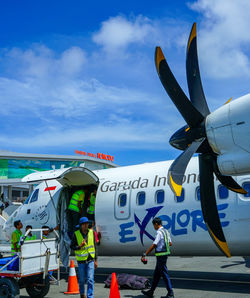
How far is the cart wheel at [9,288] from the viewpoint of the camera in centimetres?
888

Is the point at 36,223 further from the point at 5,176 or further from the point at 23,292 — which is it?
the point at 5,176

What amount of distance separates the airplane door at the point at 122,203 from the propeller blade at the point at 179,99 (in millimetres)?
4084

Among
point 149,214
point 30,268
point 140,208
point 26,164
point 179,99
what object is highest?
point 26,164

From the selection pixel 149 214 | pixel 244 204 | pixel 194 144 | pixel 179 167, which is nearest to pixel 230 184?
pixel 244 204

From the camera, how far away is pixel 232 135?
7.87m

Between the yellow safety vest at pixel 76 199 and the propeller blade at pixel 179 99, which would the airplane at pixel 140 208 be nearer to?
the yellow safety vest at pixel 76 199

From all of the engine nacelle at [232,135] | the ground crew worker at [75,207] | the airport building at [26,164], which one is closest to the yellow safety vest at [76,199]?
the ground crew worker at [75,207]

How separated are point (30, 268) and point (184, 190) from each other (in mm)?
4822

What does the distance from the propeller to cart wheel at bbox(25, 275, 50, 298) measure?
430cm

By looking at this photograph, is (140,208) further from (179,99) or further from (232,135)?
(232,135)

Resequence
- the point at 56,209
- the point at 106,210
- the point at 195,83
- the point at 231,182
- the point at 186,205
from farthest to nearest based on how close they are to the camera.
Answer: the point at 56,209, the point at 106,210, the point at 186,205, the point at 195,83, the point at 231,182

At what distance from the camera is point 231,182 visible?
9.68 metres

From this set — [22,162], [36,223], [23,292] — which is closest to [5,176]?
[22,162]

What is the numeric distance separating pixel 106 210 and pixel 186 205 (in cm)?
295
